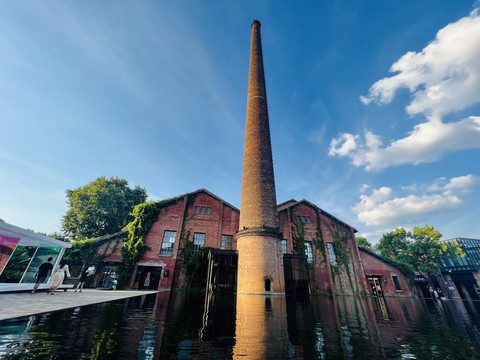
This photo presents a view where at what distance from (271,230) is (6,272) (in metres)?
12.6

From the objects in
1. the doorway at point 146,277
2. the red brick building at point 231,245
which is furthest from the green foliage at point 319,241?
the doorway at point 146,277

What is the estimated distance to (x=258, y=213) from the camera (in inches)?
557

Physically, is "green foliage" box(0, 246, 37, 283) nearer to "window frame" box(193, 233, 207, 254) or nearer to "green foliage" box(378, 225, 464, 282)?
"window frame" box(193, 233, 207, 254)

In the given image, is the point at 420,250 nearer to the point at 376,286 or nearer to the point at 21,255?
the point at 376,286

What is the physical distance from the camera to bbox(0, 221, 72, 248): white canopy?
23.3 feet

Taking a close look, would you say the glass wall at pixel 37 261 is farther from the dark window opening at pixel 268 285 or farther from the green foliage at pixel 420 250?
the green foliage at pixel 420 250

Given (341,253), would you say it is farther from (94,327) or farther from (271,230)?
(94,327)

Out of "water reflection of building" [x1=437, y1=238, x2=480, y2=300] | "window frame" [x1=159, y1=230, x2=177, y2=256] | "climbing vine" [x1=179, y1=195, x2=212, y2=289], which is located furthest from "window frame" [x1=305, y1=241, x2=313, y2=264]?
"water reflection of building" [x1=437, y1=238, x2=480, y2=300]

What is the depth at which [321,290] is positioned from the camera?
60.7 ft

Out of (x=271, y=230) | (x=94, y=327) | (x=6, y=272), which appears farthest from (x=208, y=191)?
(x=94, y=327)

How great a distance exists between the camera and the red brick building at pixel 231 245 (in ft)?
57.5

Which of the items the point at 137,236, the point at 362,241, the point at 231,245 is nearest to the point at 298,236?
the point at 231,245

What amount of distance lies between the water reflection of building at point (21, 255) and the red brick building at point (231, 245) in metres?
8.88

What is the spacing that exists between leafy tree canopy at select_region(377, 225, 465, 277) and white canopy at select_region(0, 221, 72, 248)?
97.9 ft
